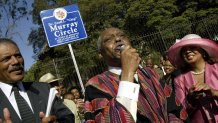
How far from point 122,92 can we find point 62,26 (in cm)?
521

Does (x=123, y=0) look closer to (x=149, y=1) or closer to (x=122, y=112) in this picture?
(x=149, y=1)

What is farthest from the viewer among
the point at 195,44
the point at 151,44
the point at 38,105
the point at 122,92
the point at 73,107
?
the point at 151,44

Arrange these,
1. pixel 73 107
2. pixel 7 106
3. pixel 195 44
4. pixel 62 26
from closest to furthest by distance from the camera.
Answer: pixel 7 106 < pixel 195 44 < pixel 73 107 < pixel 62 26

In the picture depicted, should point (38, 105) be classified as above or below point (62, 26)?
below

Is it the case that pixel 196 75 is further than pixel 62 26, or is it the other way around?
pixel 62 26

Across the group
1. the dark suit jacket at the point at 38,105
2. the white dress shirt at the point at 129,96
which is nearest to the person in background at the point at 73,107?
the dark suit jacket at the point at 38,105

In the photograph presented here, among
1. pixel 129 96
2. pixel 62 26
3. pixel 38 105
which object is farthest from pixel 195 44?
pixel 62 26

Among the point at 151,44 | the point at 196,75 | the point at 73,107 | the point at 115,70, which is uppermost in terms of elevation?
the point at 115,70

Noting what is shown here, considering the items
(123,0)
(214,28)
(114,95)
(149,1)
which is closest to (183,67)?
(114,95)

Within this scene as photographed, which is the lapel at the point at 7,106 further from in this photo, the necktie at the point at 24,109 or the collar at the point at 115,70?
the collar at the point at 115,70

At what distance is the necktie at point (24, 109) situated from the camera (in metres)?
2.95

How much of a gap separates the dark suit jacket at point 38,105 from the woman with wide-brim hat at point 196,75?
3.65ft

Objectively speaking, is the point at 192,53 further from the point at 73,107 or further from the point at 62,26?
the point at 62,26

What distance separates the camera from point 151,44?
14414mm
